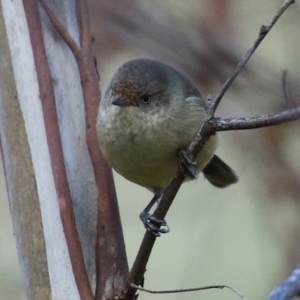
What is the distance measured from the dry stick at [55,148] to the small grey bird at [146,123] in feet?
0.68

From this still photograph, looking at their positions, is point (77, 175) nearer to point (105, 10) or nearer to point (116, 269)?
point (116, 269)

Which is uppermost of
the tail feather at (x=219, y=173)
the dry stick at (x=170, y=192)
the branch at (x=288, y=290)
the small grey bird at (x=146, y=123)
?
the tail feather at (x=219, y=173)

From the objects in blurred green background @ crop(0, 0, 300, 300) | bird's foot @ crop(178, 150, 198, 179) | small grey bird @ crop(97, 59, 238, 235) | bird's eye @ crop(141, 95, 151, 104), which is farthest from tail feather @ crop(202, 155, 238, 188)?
bird's foot @ crop(178, 150, 198, 179)

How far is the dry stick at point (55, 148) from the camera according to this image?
2.65 meters

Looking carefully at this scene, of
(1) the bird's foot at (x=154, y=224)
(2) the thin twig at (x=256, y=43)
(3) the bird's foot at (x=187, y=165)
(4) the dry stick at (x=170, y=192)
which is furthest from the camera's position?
(1) the bird's foot at (x=154, y=224)

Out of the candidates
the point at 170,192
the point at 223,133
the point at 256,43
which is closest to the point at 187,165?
the point at 170,192

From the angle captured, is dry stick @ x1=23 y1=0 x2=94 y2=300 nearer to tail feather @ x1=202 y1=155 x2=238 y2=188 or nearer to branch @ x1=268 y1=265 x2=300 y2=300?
branch @ x1=268 y1=265 x2=300 y2=300

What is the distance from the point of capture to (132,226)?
5.36m

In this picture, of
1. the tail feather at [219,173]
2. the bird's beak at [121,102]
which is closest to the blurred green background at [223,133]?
the tail feather at [219,173]

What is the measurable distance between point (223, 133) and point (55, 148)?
0.89 m

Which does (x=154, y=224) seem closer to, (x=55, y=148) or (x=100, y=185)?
(x=100, y=185)

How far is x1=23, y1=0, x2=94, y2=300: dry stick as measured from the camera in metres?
2.65

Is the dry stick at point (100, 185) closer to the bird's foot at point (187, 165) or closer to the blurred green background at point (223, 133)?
the blurred green background at point (223, 133)

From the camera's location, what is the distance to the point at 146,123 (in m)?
2.88
